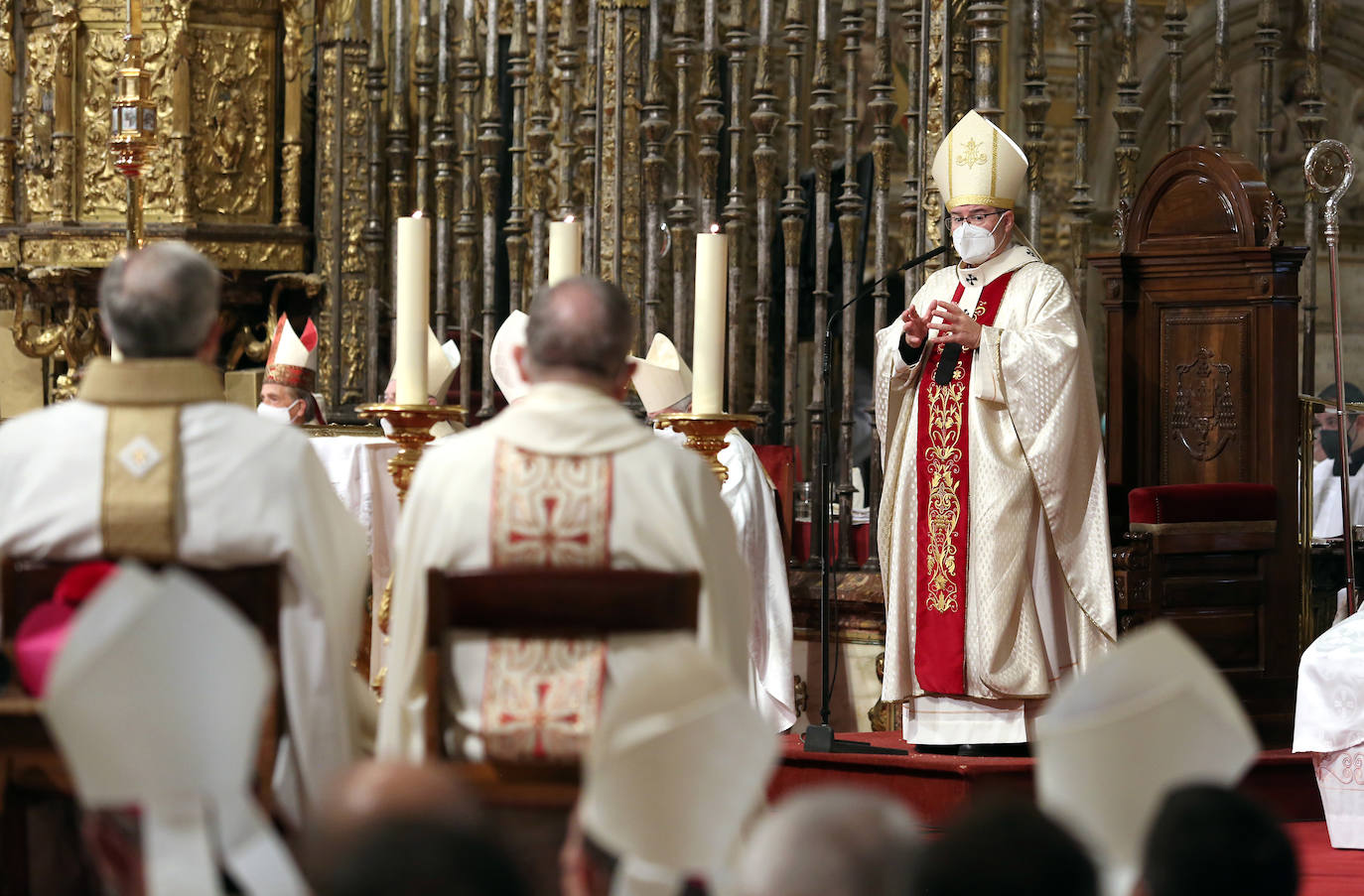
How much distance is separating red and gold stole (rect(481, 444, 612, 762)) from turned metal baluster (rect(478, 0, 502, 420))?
5.20 meters

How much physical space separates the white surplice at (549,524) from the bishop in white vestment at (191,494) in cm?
12

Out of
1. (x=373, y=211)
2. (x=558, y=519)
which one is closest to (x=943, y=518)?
(x=558, y=519)

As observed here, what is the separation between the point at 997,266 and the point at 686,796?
12.8ft

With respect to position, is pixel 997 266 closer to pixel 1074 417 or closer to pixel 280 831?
pixel 1074 417

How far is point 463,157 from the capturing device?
9023 mm

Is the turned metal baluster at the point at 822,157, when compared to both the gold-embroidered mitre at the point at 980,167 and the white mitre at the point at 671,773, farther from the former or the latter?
the white mitre at the point at 671,773

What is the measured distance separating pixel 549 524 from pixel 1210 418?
13.1ft

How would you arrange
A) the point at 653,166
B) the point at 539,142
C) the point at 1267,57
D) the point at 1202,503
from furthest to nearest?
the point at 539,142
the point at 1267,57
the point at 653,166
the point at 1202,503

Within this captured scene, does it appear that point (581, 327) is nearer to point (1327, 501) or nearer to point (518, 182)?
point (518, 182)

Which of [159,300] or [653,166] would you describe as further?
[653,166]

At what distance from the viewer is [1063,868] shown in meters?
1.98

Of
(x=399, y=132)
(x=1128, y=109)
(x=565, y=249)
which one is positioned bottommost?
(x=565, y=249)

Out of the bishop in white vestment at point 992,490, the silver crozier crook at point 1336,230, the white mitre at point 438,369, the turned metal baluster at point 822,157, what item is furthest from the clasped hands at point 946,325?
the white mitre at point 438,369

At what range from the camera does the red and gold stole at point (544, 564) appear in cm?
324
